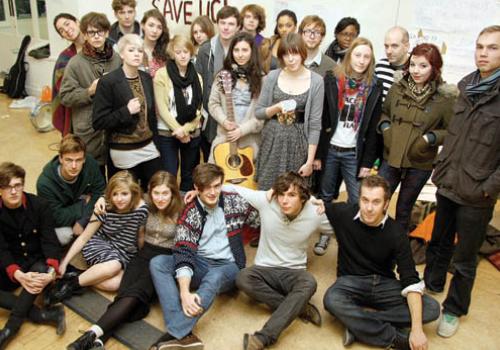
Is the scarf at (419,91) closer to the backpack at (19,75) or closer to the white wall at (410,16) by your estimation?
the white wall at (410,16)

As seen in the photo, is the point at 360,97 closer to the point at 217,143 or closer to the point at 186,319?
the point at 217,143

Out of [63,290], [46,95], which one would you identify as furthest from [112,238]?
[46,95]

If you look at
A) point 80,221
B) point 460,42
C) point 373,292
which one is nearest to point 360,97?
point 373,292

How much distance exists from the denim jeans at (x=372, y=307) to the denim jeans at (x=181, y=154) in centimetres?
140

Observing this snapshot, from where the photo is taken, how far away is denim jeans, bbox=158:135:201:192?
3.18 m

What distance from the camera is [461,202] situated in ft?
7.45

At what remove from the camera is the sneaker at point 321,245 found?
124 inches

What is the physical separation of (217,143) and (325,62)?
92cm

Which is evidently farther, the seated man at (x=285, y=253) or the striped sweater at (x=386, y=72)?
the striped sweater at (x=386, y=72)

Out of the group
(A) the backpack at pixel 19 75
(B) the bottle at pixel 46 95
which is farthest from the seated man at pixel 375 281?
(A) the backpack at pixel 19 75

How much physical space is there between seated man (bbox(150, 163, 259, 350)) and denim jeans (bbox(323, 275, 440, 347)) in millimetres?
594

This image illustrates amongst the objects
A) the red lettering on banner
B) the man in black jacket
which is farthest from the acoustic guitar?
the red lettering on banner

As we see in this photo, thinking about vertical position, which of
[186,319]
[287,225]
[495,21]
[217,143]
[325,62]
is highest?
[495,21]

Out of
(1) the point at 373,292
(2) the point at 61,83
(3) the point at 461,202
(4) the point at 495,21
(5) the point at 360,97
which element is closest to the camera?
(3) the point at 461,202
